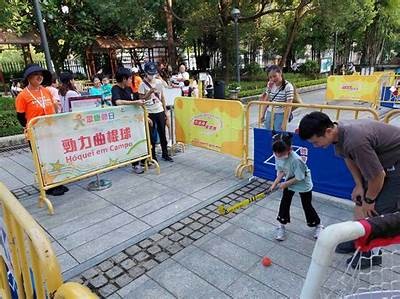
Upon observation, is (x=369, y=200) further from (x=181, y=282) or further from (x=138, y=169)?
(x=138, y=169)

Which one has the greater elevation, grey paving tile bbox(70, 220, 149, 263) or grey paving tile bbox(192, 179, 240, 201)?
grey paving tile bbox(192, 179, 240, 201)

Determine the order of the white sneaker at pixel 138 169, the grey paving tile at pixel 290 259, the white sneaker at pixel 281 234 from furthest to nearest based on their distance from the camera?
the white sneaker at pixel 138 169 < the white sneaker at pixel 281 234 < the grey paving tile at pixel 290 259

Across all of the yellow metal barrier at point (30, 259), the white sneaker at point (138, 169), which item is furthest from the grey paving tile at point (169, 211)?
the yellow metal barrier at point (30, 259)

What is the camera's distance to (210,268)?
2.98 m

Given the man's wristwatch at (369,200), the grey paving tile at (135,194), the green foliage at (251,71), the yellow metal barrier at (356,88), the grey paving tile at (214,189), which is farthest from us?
the green foliage at (251,71)

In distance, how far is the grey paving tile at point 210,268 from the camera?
2.81 metres

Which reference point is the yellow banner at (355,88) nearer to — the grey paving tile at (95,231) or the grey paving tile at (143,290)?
the grey paving tile at (95,231)

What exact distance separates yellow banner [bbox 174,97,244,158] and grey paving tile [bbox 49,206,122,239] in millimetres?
2013

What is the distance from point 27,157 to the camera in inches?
261

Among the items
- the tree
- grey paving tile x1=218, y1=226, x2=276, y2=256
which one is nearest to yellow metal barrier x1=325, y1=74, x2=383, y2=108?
grey paving tile x1=218, y1=226, x2=276, y2=256

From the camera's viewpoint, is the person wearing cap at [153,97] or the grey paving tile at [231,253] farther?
the person wearing cap at [153,97]

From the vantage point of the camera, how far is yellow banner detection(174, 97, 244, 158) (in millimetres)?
4980

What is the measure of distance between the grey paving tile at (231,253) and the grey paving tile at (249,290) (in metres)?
0.18

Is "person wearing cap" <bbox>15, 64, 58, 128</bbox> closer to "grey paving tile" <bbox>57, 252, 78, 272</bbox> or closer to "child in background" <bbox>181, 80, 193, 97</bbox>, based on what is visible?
"grey paving tile" <bbox>57, 252, 78, 272</bbox>
